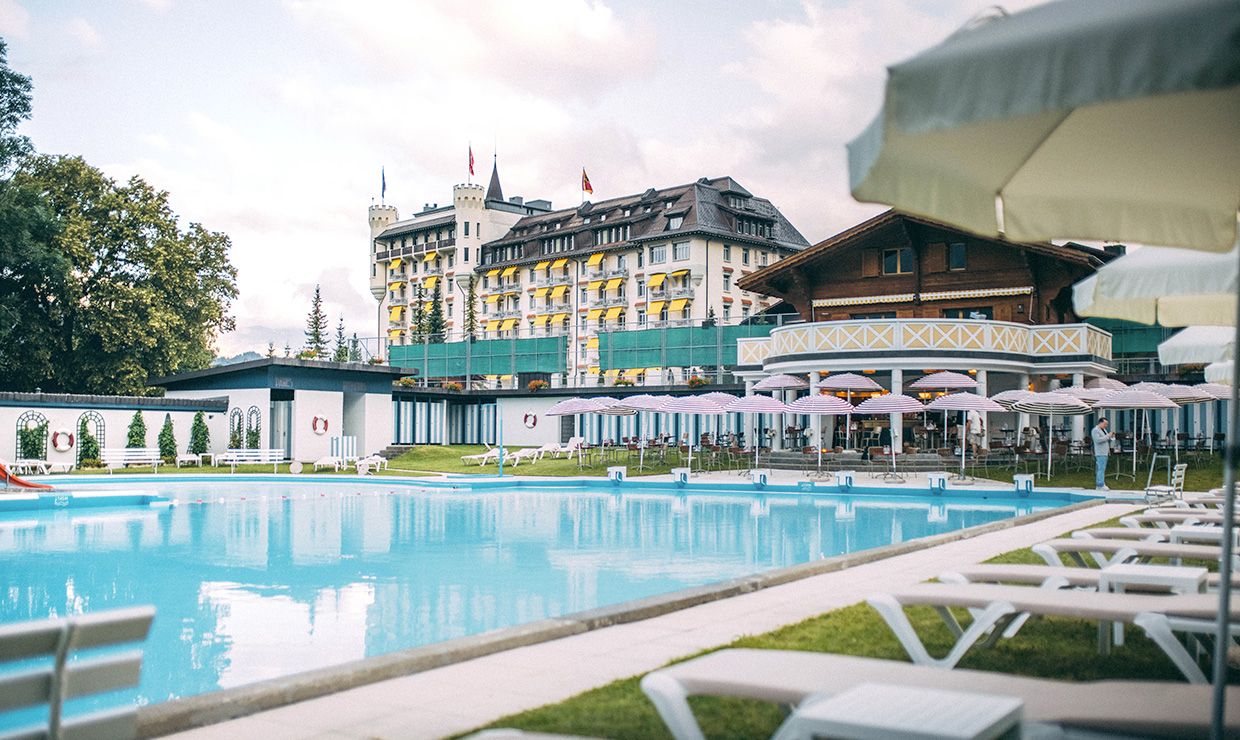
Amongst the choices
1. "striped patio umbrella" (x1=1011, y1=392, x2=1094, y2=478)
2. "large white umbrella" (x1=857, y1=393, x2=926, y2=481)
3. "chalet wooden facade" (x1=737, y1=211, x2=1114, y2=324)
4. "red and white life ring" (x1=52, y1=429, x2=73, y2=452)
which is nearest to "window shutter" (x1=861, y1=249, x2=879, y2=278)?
"chalet wooden facade" (x1=737, y1=211, x2=1114, y2=324)

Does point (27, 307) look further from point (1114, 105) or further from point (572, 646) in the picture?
point (1114, 105)

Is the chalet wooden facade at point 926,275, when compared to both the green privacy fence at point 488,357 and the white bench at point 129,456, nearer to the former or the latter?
the green privacy fence at point 488,357

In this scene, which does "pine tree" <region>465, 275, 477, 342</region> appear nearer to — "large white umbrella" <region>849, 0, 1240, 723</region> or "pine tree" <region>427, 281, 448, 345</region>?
"pine tree" <region>427, 281, 448, 345</region>

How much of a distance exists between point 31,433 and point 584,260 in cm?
4513

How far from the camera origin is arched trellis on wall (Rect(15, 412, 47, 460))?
30062 mm

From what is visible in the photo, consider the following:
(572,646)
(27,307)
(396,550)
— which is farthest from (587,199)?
(572,646)

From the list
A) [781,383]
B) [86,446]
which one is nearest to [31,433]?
[86,446]

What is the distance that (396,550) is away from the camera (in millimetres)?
14617

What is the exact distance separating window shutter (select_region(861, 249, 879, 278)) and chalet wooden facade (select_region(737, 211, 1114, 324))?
0.11 feet

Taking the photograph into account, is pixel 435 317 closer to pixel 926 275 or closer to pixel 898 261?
pixel 898 261

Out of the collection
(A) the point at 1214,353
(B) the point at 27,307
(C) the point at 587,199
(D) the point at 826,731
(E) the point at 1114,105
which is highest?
(C) the point at 587,199

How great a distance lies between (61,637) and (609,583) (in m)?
8.33

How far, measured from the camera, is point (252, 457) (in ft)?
105

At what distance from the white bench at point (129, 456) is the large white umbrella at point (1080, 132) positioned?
2944 centimetres
